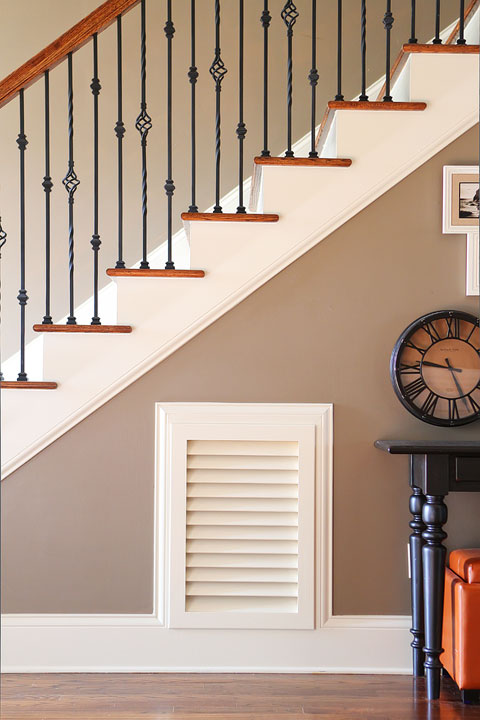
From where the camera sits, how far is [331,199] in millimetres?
2602

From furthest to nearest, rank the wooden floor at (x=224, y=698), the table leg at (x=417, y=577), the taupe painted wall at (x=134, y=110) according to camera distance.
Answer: the taupe painted wall at (x=134, y=110) < the table leg at (x=417, y=577) < the wooden floor at (x=224, y=698)

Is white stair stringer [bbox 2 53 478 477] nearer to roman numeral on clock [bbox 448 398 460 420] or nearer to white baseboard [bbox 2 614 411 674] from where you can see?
white baseboard [bbox 2 614 411 674]

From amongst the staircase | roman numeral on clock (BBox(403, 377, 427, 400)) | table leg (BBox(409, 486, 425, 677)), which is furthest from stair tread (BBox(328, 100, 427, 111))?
table leg (BBox(409, 486, 425, 677))

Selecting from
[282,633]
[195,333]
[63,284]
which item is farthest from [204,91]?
[282,633]

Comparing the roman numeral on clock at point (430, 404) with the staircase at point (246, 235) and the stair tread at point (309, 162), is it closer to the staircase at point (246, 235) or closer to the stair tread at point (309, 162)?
the staircase at point (246, 235)

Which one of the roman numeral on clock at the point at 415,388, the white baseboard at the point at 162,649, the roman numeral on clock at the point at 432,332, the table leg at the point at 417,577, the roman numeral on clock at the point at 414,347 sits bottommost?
the white baseboard at the point at 162,649

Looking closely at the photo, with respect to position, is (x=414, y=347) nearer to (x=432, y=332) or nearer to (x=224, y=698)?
(x=432, y=332)

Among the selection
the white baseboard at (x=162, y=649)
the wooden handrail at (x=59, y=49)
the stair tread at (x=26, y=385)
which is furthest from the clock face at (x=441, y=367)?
the wooden handrail at (x=59, y=49)

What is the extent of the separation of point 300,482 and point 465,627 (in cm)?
71

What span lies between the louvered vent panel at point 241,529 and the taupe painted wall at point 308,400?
163mm

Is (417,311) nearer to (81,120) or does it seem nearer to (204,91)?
(204,91)

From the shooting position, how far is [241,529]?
2.59 metres

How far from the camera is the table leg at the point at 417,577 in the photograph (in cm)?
246

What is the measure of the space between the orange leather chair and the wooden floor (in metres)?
0.10
